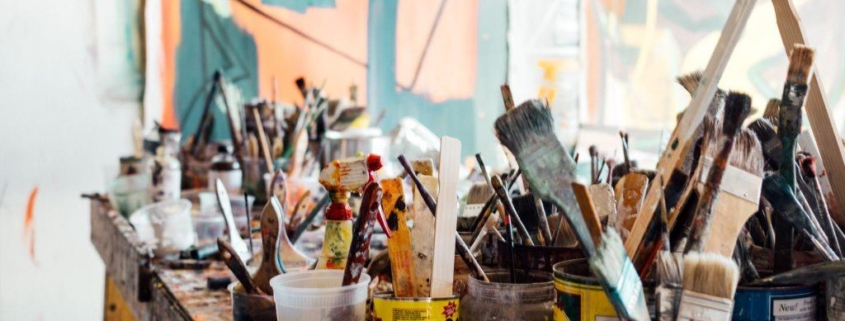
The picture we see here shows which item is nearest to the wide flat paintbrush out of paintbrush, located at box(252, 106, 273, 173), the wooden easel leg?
paintbrush, located at box(252, 106, 273, 173)

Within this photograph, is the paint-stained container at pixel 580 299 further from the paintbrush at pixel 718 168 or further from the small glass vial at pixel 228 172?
the small glass vial at pixel 228 172

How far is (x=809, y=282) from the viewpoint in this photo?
677mm

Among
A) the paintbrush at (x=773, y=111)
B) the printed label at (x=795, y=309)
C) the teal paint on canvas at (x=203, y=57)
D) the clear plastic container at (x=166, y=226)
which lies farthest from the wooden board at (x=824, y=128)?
the teal paint on canvas at (x=203, y=57)

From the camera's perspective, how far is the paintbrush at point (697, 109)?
672mm

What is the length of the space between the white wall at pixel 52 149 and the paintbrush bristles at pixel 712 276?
299 cm

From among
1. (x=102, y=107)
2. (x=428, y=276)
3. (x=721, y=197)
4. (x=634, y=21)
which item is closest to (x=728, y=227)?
(x=721, y=197)

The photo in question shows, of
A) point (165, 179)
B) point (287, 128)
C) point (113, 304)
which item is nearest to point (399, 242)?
point (165, 179)

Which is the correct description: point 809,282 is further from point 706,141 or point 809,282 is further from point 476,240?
point 476,240

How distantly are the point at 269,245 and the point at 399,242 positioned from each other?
0.28 meters

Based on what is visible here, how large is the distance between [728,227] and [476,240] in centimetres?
35

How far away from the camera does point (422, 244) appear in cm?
84

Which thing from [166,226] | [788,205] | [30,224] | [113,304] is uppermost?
[788,205]

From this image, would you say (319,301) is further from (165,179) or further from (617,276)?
(165,179)

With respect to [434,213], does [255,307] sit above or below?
below
